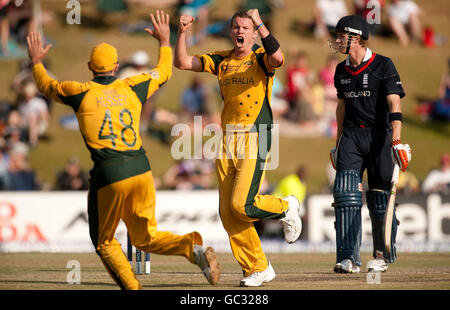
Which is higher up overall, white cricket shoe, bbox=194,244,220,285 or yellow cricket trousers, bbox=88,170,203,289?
yellow cricket trousers, bbox=88,170,203,289

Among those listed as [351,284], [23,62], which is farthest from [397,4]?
[351,284]

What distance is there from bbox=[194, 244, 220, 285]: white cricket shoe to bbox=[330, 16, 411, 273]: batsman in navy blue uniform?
1.88 meters

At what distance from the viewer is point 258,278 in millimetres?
8414

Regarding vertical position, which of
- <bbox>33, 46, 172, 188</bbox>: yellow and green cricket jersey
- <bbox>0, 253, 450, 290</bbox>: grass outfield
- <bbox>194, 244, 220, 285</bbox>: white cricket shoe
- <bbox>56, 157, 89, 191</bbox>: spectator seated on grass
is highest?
<bbox>33, 46, 172, 188</bbox>: yellow and green cricket jersey

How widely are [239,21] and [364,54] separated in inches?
60.2

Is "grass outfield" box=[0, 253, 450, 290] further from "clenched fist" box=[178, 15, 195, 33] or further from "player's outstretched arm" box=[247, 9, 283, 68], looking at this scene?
"clenched fist" box=[178, 15, 195, 33]

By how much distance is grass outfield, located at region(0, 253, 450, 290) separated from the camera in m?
8.12

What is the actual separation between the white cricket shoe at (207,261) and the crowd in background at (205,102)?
31.7 ft

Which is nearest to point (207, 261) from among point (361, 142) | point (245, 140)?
point (245, 140)

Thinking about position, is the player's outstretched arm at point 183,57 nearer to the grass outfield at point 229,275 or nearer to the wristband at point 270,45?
the wristband at point 270,45

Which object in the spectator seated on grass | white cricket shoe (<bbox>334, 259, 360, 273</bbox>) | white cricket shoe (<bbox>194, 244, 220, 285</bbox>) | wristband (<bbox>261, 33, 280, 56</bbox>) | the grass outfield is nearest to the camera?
white cricket shoe (<bbox>194, 244, 220, 285</bbox>)

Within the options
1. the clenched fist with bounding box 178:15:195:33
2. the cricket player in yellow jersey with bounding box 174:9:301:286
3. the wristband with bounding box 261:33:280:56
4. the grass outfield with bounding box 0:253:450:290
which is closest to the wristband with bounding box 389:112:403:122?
the cricket player in yellow jersey with bounding box 174:9:301:286

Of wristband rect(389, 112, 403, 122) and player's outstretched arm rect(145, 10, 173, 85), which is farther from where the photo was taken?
wristband rect(389, 112, 403, 122)

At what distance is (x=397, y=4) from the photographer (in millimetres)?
25469
